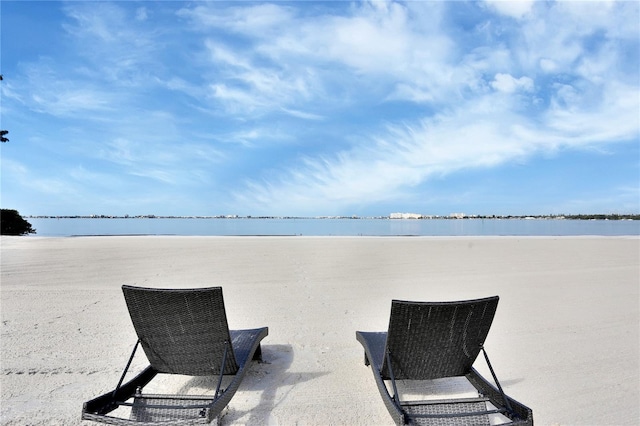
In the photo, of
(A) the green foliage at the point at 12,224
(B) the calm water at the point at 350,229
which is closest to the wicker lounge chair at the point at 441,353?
(B) the calm water at the point at 350,229

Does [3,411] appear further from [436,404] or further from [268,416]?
[436,404]

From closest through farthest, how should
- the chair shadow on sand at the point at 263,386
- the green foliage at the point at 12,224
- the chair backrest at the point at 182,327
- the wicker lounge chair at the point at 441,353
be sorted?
the wicker lounge chair at the point at 441,353 < the chair backrest at the point at 182,327 < the chair shadow on sand at the point at 263,386 < the green foliage at the point at 12,224

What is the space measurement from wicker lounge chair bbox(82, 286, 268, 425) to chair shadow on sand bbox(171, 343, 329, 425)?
0.95ft

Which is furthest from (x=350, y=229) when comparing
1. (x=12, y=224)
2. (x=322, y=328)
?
(x=322, y=328)

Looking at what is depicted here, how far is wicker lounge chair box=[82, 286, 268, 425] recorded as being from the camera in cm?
307

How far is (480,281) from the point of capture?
952 cm

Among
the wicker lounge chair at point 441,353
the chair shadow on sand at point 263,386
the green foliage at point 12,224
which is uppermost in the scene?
the green foliage at point 12,224

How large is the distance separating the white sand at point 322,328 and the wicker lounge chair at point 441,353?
45cm

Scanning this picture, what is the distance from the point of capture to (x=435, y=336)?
3.10 metres

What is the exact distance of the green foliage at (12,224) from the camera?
3081 centimetres

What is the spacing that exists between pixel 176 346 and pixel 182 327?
0.23 metres

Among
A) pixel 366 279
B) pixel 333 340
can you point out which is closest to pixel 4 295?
pixel 333 340

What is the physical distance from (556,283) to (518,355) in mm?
5560

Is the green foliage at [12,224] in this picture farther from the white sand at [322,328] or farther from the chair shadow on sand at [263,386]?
the chair shadow on sand at [263,386]
